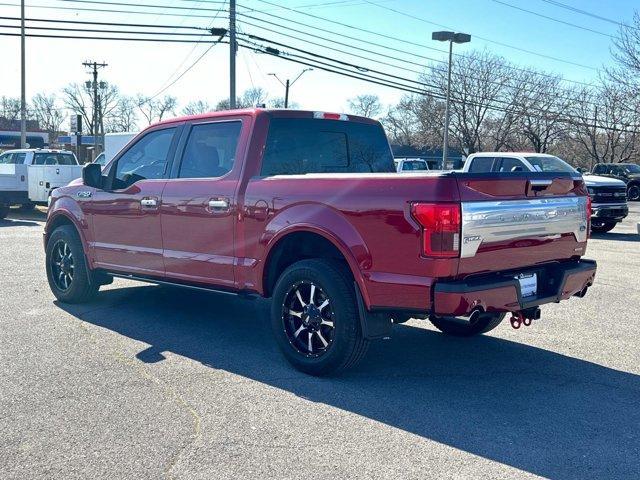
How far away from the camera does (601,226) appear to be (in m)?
17.8

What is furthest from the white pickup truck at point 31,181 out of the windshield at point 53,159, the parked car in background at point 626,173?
the parked car in background at point 626,173

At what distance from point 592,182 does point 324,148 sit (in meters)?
12.6

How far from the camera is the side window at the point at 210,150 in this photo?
607 centimetres

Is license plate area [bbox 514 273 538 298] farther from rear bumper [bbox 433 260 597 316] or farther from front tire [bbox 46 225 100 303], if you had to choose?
front tire [bbox 46 225 100 303]

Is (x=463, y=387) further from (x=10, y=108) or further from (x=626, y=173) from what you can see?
(x=10, y=108)

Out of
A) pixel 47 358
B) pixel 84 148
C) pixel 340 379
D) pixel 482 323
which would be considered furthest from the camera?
pixel 84 148

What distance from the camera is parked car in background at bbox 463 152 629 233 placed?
15.1m

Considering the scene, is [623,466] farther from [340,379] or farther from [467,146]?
[467,146]

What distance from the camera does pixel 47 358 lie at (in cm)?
561

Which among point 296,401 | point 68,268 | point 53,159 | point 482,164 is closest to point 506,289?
point 296,401

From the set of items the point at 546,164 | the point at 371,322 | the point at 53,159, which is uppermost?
the point at 53,159

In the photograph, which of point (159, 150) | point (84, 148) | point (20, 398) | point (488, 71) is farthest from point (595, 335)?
point (84, 148)

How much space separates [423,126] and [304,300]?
47721mm

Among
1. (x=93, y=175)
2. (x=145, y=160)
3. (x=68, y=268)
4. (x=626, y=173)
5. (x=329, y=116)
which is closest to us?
(x=329, y=116)
